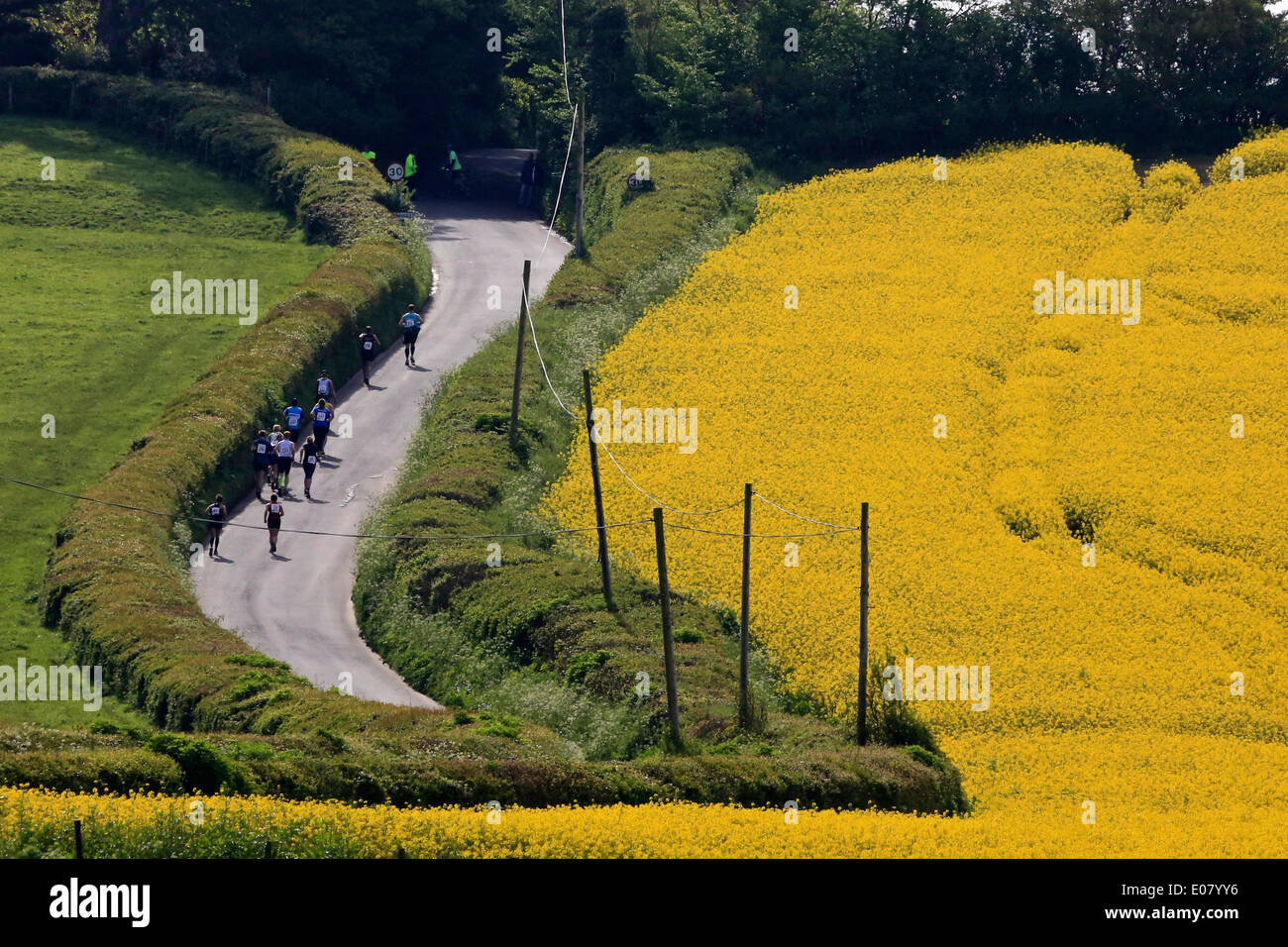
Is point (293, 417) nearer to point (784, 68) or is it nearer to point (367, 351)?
point (367, 351)

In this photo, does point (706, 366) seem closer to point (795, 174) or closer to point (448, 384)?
point (448, 384)

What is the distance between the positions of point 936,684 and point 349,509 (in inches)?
764

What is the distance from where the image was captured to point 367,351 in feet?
190

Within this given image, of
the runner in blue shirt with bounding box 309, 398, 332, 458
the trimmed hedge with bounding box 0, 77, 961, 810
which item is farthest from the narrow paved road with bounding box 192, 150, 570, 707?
the trimmed hedge with bounding box 0, 77, 961, 810

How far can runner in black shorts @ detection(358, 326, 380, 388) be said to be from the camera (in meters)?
57.9

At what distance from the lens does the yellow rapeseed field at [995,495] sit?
3002 centimetres

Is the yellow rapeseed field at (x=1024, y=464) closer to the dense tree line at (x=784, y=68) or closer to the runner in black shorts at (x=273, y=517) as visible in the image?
the dense tree line at (x=784, y=68)

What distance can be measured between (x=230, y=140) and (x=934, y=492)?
41.6m

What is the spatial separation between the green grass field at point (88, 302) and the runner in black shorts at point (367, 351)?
495 centimetres

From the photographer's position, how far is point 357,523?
4944 cm

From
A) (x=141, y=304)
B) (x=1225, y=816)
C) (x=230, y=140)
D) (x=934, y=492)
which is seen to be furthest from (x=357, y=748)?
(x=230, y=140)

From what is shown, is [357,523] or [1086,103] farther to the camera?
[1086,103]
